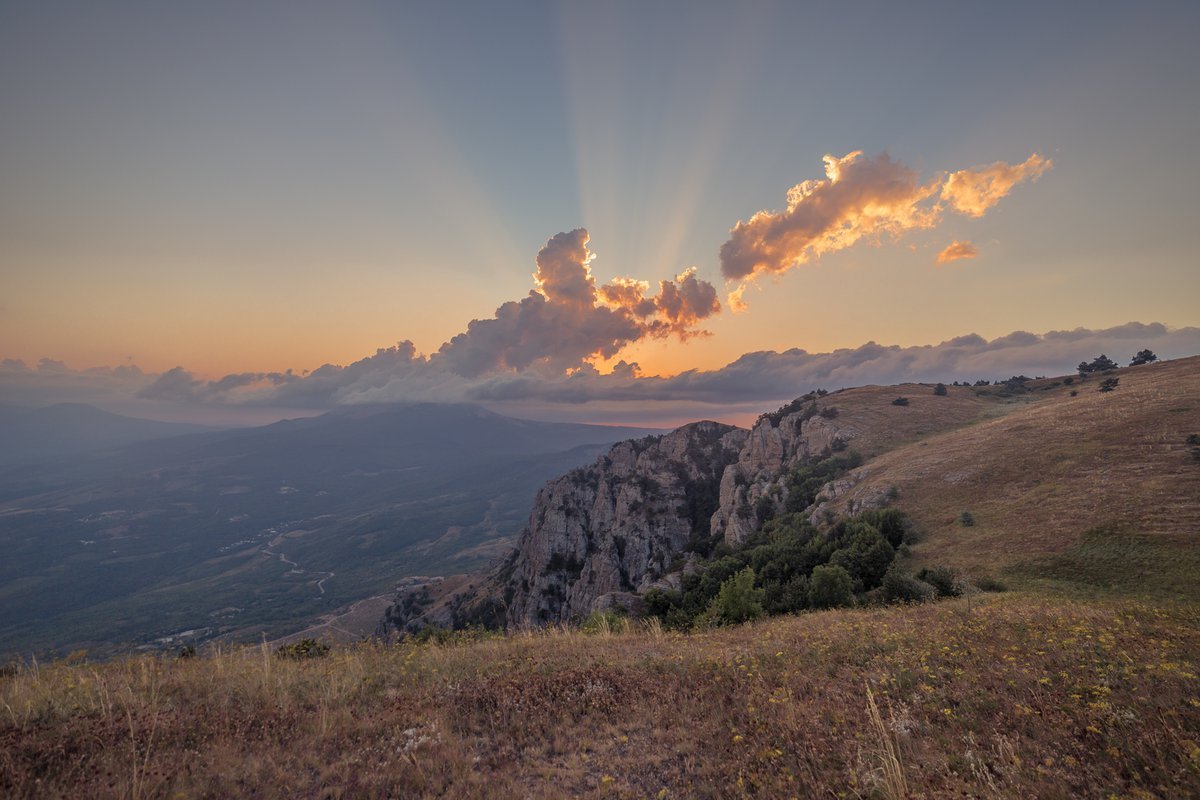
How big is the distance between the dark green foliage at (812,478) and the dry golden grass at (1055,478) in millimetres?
5088

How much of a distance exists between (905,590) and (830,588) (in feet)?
10.3

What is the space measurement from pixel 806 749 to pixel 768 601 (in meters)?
19.3

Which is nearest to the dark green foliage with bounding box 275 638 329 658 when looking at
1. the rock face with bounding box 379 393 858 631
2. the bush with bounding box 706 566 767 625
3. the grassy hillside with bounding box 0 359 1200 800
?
the grassy hillside with bounding box 0 359 1200 800

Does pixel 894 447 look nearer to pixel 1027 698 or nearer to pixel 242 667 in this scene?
pixel 1027 698

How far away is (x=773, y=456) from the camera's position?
76.7 meters

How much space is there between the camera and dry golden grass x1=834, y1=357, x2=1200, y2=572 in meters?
23.2

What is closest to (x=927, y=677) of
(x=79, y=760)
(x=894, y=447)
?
(x=79, y=760)

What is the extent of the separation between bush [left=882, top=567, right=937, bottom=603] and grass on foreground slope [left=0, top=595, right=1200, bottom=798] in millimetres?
8066

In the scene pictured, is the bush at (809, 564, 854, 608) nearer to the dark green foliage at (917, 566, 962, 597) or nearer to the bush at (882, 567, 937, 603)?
the bush at (882, 567, 937, 603)

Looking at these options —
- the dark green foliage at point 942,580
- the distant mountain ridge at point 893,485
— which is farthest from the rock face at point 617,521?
the dark green foliage at point 942,580

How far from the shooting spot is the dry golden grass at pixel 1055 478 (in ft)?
76.3

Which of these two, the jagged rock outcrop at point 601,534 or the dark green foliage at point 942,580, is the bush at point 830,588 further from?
the jagged rock outcrop at point 601,534

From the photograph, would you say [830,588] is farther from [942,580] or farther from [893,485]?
[893,485]

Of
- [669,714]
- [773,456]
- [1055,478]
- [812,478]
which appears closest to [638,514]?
[773,456]
